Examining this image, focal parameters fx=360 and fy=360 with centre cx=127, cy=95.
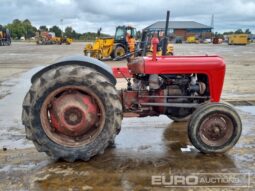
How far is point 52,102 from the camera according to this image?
4793mm

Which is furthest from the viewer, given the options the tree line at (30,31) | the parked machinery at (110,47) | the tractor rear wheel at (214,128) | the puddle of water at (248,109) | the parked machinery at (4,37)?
the tree line at (30,31)

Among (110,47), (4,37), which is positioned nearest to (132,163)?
(110,47)

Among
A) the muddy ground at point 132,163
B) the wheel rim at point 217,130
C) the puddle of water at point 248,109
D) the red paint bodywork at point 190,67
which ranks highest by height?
the red paint bodywork at point 190,67

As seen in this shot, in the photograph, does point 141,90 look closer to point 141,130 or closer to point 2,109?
point 141,130

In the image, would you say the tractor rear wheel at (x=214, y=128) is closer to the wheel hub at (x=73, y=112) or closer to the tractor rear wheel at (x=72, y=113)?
the tractor rear wheel at (x=72, y=113)

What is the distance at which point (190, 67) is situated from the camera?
17.0ft

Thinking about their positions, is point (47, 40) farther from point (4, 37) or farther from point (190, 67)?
point (190, 67)

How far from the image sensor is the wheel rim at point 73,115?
4754 millimetres

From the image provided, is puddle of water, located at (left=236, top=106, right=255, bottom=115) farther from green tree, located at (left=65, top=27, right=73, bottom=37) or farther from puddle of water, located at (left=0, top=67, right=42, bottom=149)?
green tree, located at (left=65, top=27, right=73, bottom=37)

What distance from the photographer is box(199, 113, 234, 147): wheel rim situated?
5.04m

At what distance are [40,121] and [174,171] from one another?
1820 millimetres

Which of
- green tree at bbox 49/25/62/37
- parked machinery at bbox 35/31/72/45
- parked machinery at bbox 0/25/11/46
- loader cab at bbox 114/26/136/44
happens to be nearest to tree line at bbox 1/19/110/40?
green tree at bbox 49/25/62/37

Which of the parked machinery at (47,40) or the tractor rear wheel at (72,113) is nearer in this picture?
the tractor rear wheel at (72,113)

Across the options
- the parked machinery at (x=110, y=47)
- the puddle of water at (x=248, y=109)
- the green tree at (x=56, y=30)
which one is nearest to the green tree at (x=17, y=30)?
the green tree at (x=56, y=30)
